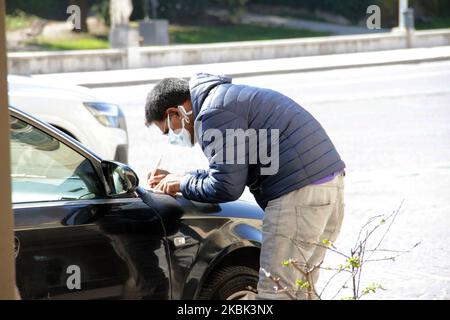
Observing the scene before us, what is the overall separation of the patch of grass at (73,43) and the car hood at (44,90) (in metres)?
23.8

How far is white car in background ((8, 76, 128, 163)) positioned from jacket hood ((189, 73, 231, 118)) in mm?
4118

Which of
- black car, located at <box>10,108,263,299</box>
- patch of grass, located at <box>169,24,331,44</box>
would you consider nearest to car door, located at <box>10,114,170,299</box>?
black car, located at <box>10,108,263,299</box>

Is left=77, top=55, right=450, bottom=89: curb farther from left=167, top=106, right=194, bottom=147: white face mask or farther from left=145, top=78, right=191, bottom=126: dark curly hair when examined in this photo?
left=145, top=78, right=191, bottom=126: dark curly hair

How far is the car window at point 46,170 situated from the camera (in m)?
4.38

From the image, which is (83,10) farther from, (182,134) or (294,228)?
(294,228)

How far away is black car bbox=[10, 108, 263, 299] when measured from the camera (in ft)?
13.0

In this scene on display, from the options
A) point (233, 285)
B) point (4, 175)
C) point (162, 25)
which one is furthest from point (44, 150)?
point (162, 25)

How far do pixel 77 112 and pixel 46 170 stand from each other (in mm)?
3916

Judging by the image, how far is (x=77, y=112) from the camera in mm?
8539

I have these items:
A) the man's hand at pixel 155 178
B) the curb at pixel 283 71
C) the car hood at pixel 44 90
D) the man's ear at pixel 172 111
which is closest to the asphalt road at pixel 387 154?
the curb at pixel 283 71

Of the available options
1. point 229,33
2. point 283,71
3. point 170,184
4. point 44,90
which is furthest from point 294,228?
point 229,33

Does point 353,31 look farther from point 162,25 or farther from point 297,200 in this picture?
point 297,200

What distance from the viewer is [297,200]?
422cm
